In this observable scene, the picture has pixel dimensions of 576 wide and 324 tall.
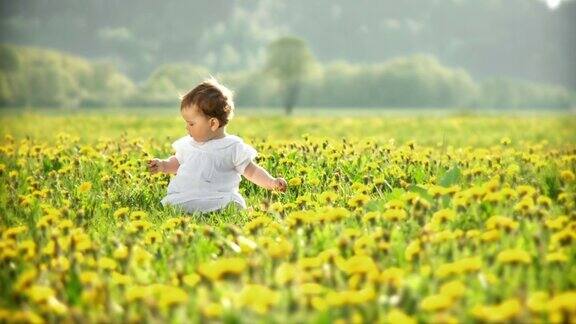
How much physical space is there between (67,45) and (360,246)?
7913 inches

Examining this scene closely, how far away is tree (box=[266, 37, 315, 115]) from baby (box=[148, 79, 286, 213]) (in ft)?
276

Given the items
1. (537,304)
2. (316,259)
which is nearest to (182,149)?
(316,259)

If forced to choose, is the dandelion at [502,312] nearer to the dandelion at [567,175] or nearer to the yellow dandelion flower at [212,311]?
the yellow dandelion flower at [212,311]

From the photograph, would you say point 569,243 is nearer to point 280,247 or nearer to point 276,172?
point 280,247

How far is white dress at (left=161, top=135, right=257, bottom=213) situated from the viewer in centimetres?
598

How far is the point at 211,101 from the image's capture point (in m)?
5.91

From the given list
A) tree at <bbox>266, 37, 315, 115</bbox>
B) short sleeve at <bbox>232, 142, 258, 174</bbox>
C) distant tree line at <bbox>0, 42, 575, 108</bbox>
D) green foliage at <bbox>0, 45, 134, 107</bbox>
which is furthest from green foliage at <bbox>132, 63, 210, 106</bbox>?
short sleeve at <bbox>232, 142, 258, 174</bbox>

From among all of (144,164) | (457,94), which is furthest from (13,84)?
(144,164)

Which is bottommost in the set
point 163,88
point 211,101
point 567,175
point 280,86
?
point 567,175

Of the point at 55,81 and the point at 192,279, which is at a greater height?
the point at 55,81

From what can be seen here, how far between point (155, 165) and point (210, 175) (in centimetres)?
57

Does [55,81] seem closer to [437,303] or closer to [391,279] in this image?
[391,279]

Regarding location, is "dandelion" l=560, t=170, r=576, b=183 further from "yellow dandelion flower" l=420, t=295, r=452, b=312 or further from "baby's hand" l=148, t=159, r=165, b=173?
"baby's hand" l=148, t=159, r=165, b=173

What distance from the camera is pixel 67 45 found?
191m
